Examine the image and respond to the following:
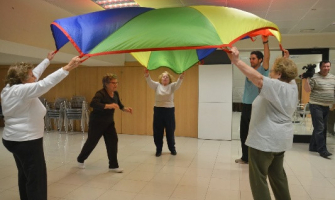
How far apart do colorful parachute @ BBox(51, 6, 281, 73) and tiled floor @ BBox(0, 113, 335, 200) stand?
66.8 inches

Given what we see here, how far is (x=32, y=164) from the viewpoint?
7.45 ft

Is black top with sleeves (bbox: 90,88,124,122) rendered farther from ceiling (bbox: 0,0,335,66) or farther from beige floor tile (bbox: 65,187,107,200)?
ceiling (bbox: 0,0,335,66)

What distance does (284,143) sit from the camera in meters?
2.15

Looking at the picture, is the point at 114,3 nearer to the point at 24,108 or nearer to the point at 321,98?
the point at 24,108

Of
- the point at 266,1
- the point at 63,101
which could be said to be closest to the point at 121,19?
the point at 266,1

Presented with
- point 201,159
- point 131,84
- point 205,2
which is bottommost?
point 201,159

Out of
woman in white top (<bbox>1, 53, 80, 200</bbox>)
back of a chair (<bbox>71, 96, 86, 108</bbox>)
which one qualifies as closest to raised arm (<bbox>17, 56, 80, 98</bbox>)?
woman in white top (<bbox>1, 53, 80, 200</bbox>)

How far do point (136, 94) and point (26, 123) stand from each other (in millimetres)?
4908

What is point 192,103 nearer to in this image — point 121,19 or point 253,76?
Answer: point 121,19

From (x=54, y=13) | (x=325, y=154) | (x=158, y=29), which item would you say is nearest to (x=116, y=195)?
(x=158, y=29)

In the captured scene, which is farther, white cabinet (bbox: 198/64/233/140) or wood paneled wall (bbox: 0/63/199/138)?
wood paneled wall (bbox: 0/63/199/138)

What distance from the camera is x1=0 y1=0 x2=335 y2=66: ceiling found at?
3570 mm

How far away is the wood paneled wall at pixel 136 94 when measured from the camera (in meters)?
6.74

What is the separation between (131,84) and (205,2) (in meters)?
3.61
